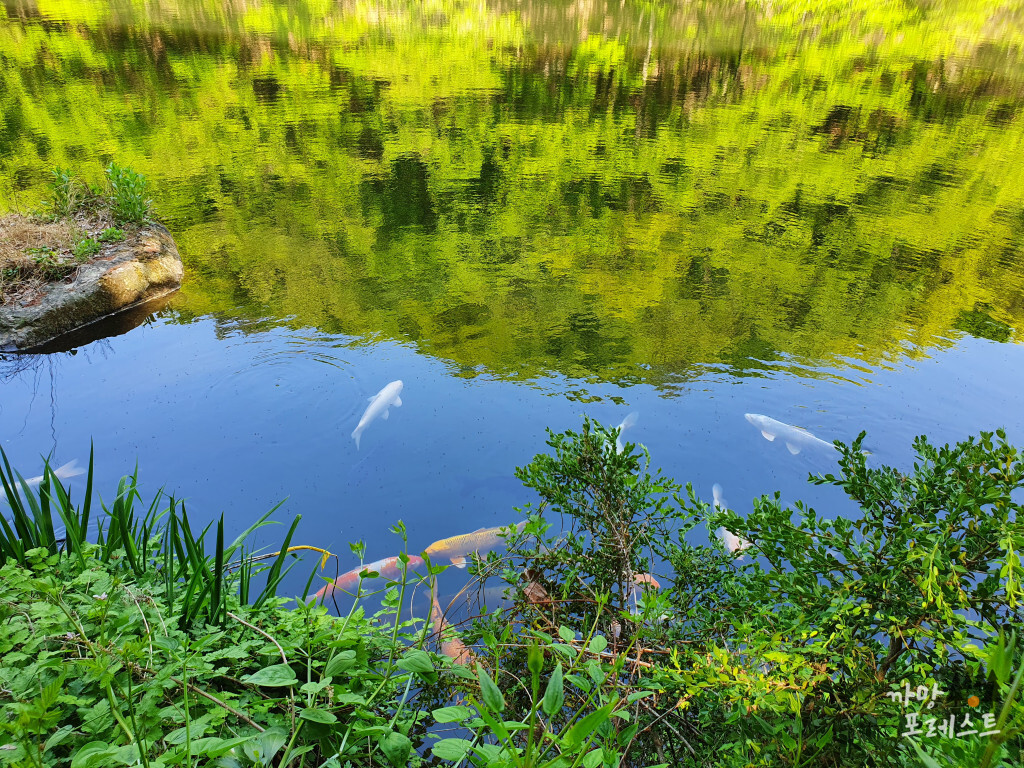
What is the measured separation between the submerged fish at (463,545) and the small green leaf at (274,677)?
6.48ft

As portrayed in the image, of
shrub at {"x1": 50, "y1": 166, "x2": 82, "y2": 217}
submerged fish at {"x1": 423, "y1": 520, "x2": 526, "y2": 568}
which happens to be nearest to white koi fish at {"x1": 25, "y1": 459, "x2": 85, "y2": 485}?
submerged fish at {"x1": 423, "y1": 520, "x2": 526, "y2": 568}

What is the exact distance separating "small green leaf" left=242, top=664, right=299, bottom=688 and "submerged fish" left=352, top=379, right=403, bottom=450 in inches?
121

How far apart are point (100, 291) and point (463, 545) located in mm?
5107

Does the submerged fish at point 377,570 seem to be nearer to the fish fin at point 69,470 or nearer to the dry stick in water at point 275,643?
the dry stick in water at point 275,643

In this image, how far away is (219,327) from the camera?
621 cm

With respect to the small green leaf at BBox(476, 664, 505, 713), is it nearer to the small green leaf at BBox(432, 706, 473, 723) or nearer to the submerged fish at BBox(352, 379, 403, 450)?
the small green leaf at BBox(432, 706, 473, 723)

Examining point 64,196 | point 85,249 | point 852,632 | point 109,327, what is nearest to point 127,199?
point 64,196

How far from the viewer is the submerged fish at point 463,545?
3586mm

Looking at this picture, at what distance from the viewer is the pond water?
4.54 m

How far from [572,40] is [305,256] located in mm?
23653

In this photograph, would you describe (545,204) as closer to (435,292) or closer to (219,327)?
(435,292)

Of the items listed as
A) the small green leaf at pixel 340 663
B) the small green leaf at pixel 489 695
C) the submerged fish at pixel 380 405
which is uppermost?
the small green leaf at pixel 489 695

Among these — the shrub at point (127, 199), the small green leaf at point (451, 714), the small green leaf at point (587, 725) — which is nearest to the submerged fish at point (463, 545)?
the small green leaf at point (451, 714)

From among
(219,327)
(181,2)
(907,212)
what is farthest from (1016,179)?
Answer: (181,2)
